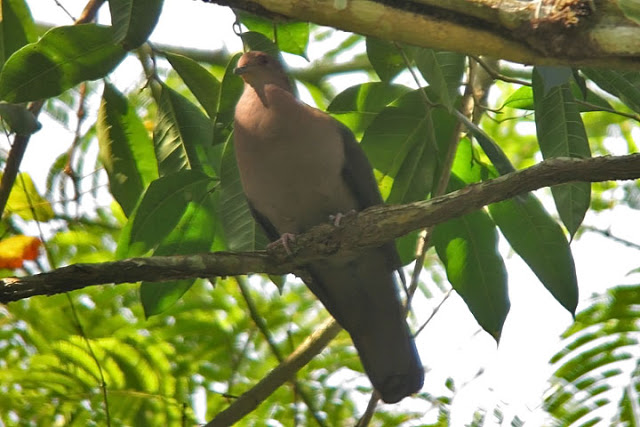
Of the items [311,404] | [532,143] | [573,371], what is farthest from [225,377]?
[532,143]

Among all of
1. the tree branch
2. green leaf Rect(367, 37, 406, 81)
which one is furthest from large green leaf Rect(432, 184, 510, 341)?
the tree branch

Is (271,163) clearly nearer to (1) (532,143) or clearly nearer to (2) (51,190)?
(2) (51,190)

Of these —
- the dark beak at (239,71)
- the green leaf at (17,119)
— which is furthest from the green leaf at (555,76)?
the green leaf at (17,119)

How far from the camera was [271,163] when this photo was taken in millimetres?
4121

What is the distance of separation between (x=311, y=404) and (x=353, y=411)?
29 cm

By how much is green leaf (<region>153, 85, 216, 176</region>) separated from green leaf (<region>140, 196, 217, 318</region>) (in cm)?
20

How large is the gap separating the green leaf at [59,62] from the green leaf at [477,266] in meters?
1.60

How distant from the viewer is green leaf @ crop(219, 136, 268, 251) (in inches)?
157

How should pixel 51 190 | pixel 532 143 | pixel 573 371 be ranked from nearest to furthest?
pixel 573 371 → pixel 51 190 → pixel 532 143

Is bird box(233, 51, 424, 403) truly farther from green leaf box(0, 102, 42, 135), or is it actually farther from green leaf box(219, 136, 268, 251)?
green leaf box(0, 102, 42, 135)

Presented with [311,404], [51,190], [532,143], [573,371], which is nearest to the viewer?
[573,371]

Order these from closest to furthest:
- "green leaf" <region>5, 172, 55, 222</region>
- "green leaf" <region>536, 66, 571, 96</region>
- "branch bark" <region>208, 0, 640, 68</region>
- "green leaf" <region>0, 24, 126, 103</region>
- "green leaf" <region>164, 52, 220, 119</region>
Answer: "branch bark" <region>208, 0, 640, 68</region>, "green leaf" <region>536, 66, 571, 96</region>, "green leaf" <region>0, 24, 126, 103</region>, "green leaf" <region>164, 52, 220, 119</region>, "green leaf" <region>5, 172, 55, 222</region>

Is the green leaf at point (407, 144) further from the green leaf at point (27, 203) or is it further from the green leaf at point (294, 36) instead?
the green leaf at point (27, 203)

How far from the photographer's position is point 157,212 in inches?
145
